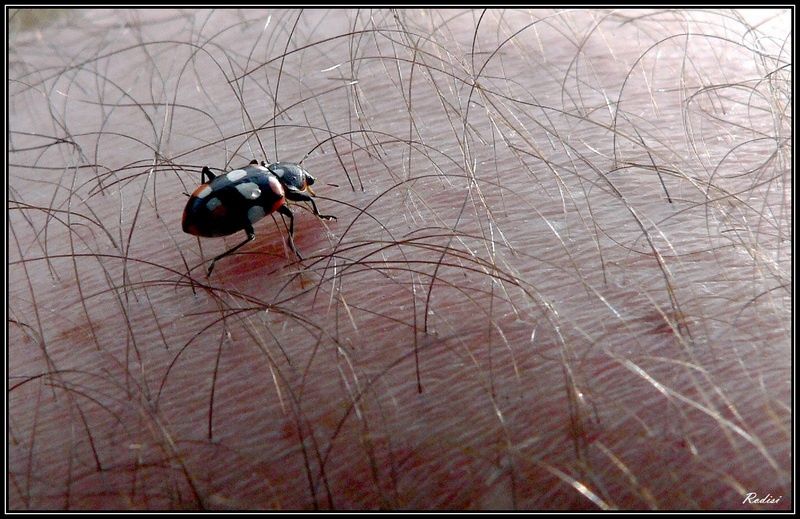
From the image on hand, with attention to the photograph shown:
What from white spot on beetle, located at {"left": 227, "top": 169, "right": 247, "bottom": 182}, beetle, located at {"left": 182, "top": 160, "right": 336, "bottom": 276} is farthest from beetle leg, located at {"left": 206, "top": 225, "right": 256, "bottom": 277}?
white spot on beetle, located at {"left": 227, "top": 169, "right": 247, "bottom": 182}

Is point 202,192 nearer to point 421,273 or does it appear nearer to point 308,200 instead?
point 308,200

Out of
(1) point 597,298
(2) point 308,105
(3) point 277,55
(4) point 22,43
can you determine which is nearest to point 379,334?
(1) point 597,298

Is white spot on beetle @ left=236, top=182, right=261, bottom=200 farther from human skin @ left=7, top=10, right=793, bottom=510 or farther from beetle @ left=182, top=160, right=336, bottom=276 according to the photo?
human skin @ left=7, top=10, right=793, bottom=510

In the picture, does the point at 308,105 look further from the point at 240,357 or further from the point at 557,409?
the point at 557,409

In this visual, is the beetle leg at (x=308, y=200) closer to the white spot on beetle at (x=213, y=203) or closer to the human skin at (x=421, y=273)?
the human skin at (x=421, y=273)

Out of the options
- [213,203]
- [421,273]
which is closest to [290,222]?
[213,203]

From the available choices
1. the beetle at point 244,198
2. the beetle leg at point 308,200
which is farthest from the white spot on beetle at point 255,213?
the beetle leg at point 308,200
